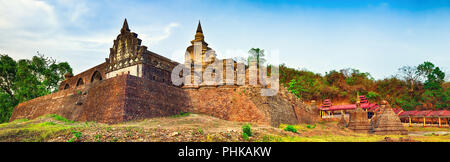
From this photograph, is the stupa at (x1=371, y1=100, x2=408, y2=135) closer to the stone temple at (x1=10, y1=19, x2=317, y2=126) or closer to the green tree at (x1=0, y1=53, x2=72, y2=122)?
the stone temple at (x1=10, y1=19, x2=317, y2=126)

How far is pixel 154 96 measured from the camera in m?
15.7

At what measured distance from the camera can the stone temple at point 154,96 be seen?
14.5m

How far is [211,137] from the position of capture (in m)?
9.41

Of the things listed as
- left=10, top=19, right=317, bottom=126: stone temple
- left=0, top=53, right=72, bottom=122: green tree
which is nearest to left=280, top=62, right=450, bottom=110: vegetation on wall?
left=10, top=19, right=317, bottom=126: stone temple

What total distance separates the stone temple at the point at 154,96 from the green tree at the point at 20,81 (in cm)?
454

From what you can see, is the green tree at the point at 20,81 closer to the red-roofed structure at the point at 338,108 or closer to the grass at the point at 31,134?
the grass at the point at 31,134

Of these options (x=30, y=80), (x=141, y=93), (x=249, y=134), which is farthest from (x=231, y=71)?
(x=30, y=80)

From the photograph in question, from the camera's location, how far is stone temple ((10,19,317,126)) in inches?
570

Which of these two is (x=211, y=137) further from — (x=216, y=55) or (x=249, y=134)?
(x=216, y=55)

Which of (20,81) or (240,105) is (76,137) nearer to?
(240,105)

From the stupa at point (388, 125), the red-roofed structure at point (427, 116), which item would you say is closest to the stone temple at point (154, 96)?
the stupa at point (388, 125)

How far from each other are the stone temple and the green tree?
4.54 m

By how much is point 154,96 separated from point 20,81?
71.6 ft
